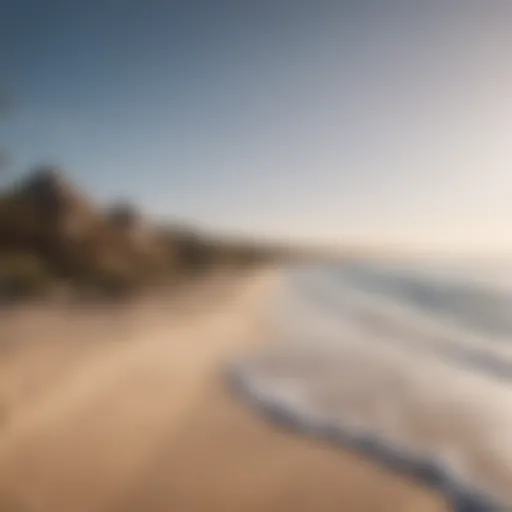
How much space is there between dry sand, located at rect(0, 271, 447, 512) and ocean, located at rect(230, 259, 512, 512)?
7cm

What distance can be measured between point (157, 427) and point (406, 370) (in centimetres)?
62

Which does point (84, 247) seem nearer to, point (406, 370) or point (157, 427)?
point (157, 427)

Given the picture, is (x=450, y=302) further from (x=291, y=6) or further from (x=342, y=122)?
(x=291, y=6)

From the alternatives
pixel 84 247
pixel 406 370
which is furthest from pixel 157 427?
pixel 406 370

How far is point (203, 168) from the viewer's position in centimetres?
128

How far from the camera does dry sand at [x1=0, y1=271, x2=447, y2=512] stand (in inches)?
42.3

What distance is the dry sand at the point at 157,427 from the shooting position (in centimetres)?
107

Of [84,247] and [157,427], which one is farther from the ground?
[84,247]

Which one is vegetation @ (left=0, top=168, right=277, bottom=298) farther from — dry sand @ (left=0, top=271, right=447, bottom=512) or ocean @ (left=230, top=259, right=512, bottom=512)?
ocean @ (left=230, top=259, right=512, bottom=512)

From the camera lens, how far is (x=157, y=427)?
3.95 ft

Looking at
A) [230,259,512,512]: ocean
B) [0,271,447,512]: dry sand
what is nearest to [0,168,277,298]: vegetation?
[0,271,447,512]: dry sand

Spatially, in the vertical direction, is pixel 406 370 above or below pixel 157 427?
above

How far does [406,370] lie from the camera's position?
1.28 m

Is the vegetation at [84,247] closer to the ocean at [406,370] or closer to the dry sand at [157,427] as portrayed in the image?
the dry sand at [157,427]
